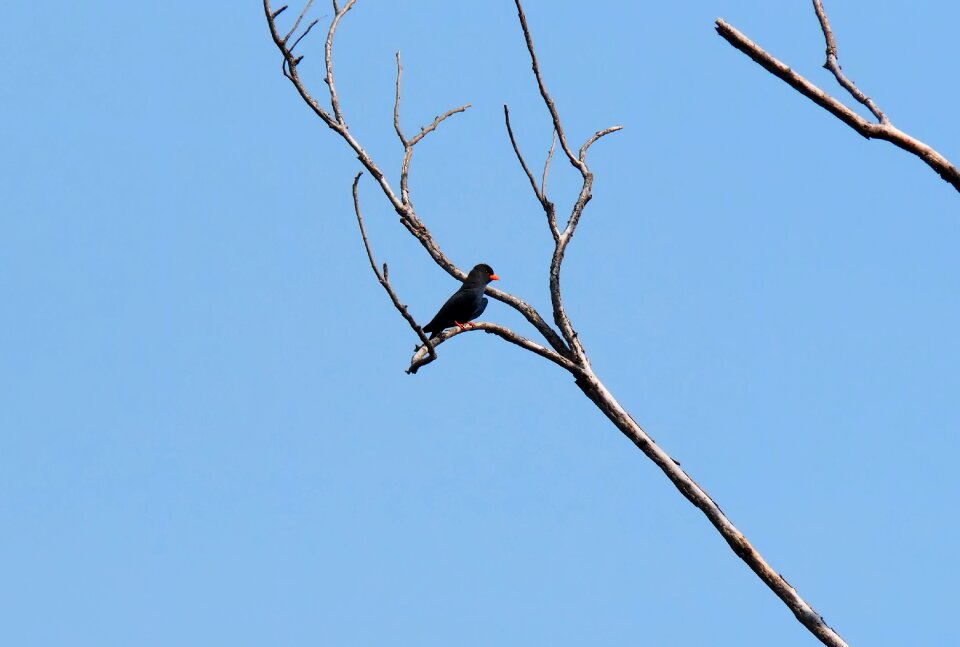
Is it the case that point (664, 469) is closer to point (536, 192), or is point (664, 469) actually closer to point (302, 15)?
point (536, 192)

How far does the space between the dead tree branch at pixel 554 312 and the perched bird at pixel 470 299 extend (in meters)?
0.17

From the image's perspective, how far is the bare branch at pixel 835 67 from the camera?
630 centimetres

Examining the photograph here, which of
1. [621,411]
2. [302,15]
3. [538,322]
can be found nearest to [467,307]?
[538,322]

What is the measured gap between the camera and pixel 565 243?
31.4ft

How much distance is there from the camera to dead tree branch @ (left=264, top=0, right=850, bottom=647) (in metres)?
8.16

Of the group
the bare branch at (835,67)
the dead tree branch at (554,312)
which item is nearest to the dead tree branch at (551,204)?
the dead tree branch at (554,312)

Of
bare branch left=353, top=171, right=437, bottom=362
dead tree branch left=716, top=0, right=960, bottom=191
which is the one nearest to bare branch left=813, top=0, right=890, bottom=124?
dead tree branch left=716, top=0, right=960, bottom=191

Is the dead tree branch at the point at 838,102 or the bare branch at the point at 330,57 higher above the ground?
the bare branch at the point at 330,57

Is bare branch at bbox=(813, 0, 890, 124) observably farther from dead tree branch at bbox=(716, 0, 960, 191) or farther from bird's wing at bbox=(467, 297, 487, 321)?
bird's wing at bbox=(467, 297, 487, 321)

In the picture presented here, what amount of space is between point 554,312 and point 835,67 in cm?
345

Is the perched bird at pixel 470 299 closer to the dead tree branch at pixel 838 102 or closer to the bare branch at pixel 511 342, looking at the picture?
the bare branch at pixel 511 342

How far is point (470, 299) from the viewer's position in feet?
35.2

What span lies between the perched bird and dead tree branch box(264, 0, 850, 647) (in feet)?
0.56

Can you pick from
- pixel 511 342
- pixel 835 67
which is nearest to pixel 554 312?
pixel 511 342
